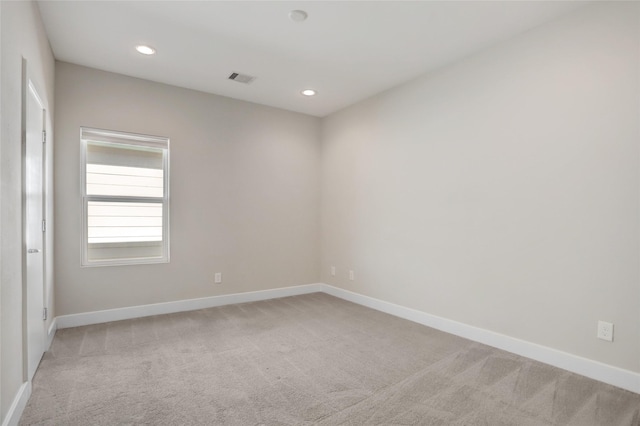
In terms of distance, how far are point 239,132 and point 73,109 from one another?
5.93 ft

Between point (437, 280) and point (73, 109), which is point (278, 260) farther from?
point (73, 109)

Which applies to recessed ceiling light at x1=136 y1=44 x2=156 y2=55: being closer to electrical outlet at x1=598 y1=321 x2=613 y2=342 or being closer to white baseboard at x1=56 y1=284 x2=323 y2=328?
white baseboard at x1=56 y1=284 x2=323 y2=328

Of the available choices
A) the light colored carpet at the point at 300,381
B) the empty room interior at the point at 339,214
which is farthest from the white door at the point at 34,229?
the light colored carpet at the point at 300,381

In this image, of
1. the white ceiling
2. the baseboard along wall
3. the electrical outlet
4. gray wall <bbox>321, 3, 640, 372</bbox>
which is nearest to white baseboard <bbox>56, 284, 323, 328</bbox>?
the baseboard along wall

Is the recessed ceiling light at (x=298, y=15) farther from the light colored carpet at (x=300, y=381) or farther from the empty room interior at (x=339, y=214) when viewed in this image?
the light colored carpet at (x=300, y=381)

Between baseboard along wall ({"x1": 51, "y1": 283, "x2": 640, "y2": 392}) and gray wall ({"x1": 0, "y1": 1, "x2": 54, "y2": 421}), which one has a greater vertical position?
gray wall ({"x1": 0, "y1": 1, "x2": 54, "y2": 421})

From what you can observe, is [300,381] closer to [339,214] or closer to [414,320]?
[414,320]

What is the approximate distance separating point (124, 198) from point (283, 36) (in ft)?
8.20

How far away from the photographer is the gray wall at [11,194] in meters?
1.66

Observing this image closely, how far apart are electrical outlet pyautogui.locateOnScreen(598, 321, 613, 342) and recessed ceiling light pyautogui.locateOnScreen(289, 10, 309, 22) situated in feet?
10.5

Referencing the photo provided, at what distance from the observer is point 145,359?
2.73m

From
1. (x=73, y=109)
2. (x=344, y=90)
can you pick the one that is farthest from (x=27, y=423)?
(x=344, y=90)

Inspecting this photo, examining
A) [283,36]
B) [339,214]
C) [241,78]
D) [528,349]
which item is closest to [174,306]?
[339,214]

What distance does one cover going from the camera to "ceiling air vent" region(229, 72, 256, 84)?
12.3 feet
